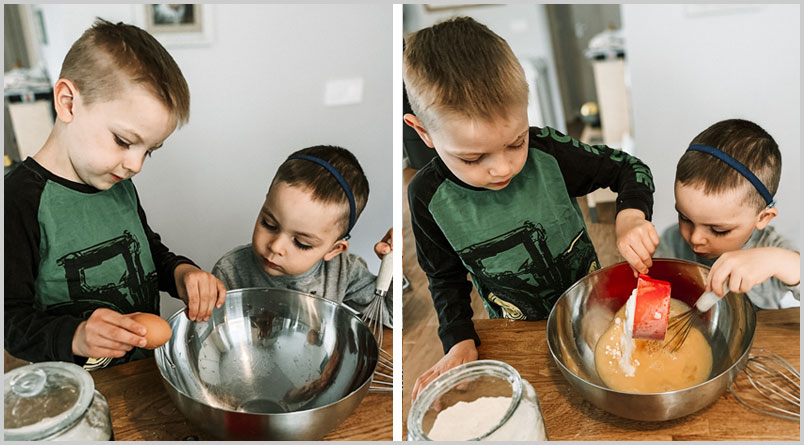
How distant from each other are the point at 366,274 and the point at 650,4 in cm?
45

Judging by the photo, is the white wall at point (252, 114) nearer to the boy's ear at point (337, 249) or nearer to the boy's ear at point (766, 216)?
the boy's ear at point (337, 249)

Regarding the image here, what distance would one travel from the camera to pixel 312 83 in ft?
2.70

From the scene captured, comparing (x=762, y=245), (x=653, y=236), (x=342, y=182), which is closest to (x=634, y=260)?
(x=653, y=236)

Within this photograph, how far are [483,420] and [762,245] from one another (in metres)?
0.36

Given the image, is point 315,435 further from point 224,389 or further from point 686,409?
point 686,409

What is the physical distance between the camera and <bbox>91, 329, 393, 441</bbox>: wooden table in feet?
2.59

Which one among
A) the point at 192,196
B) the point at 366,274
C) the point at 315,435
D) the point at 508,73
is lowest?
the point at 315,435

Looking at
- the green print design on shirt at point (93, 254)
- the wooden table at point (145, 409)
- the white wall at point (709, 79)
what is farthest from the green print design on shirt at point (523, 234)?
the green print design on shirt at point (93, 254)

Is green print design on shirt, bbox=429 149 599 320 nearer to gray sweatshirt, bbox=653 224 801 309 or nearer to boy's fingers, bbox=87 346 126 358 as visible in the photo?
gray sweatshirt, bbox=653 224 801 309

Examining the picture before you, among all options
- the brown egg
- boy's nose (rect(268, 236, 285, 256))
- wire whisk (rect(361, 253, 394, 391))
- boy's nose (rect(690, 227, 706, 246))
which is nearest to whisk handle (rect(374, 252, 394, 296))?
wire whisk (rect(361, 253, 394, 391))

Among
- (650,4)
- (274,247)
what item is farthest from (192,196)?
(650,4)

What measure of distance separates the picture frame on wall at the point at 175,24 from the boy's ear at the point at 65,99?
104 millimetres

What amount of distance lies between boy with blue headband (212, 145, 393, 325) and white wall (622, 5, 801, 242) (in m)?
0.34

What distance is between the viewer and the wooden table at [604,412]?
743mm
